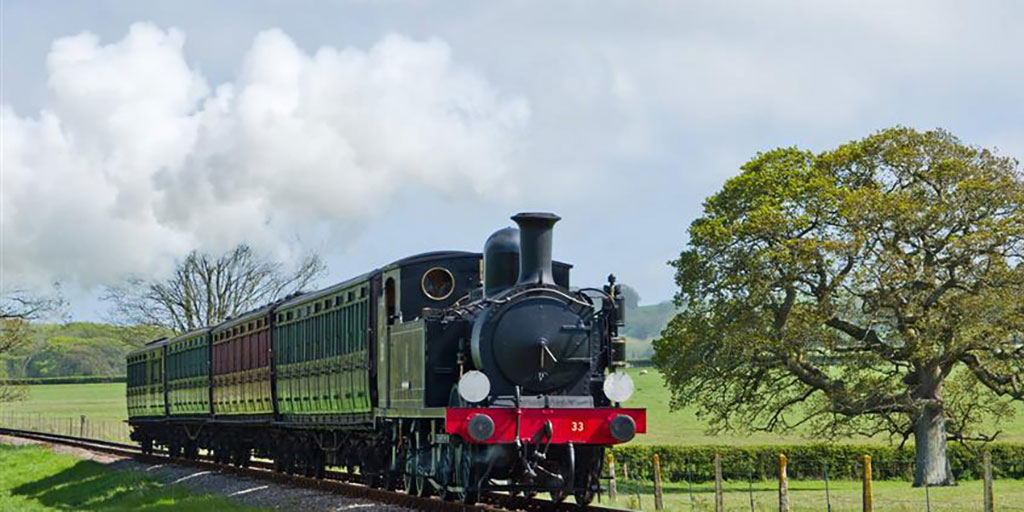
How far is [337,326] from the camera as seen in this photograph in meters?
22.0

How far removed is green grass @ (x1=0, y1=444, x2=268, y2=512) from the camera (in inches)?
951

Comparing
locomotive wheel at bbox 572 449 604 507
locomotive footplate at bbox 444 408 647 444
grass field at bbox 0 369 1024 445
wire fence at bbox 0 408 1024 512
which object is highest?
locomotive footplate at bbox 444 408 647 444

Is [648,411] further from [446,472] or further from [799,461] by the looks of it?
[446,472]

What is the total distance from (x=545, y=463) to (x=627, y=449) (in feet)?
79.1

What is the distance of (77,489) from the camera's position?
31.3 meters

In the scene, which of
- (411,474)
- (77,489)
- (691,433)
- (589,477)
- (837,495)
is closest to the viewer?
(589,477)

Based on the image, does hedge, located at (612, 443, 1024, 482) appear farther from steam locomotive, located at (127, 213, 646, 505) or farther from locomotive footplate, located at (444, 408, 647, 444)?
locomotive footplate, located at (444, 408, 647, 444)

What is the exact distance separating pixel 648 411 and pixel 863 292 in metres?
40.1

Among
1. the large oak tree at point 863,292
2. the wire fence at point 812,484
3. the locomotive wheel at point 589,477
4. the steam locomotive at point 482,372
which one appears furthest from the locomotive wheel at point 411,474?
the large oak tree at point 863,292

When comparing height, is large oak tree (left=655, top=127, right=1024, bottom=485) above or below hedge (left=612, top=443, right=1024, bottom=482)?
above

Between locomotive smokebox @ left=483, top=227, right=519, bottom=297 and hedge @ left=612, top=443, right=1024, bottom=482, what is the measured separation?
24408 mm

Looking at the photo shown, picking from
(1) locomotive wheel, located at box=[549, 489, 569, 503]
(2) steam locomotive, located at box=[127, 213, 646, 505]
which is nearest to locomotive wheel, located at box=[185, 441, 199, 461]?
(2) steam locomotive, located at box=[127, 213, 646, 505]

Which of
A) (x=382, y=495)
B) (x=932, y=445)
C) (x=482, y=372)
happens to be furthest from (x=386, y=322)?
(x=932, y=445)

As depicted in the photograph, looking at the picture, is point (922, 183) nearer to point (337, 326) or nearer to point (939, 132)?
point (939, 132)
